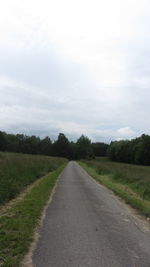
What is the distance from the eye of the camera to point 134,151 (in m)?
104

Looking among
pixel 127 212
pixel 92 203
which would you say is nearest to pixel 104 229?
pixel 127 212

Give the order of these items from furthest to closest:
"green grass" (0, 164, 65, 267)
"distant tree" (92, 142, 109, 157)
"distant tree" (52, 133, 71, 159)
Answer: "distant tree" (92, 142, 109, 157) < "distant tree" (52, 133, 71, 159) < "green grass" (0, 164, 65, 267)

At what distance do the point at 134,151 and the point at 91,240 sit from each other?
100252 millimetres

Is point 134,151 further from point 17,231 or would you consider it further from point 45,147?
point 17,231

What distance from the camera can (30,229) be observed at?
22.6 ft

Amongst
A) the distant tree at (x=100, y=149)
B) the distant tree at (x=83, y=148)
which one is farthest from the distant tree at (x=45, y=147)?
the distant tree at (x=100, y=149)

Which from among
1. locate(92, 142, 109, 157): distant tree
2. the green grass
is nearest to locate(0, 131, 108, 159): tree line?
locate(92, 142, 109, 157): distant tree

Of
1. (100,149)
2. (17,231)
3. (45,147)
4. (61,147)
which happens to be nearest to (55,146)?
(61,147)

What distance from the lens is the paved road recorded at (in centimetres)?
502

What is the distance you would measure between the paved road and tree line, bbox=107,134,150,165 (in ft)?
286

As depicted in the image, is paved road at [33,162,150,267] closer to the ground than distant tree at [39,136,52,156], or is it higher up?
closer to the ground

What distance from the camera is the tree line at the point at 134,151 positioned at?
9431cm

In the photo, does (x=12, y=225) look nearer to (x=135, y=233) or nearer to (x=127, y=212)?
(x=135, y=233)

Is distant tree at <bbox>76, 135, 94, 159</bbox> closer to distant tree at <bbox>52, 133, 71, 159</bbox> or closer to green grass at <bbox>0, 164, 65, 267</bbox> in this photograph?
distant tree at <bbox>52, 133, 71, 159</bbox>
